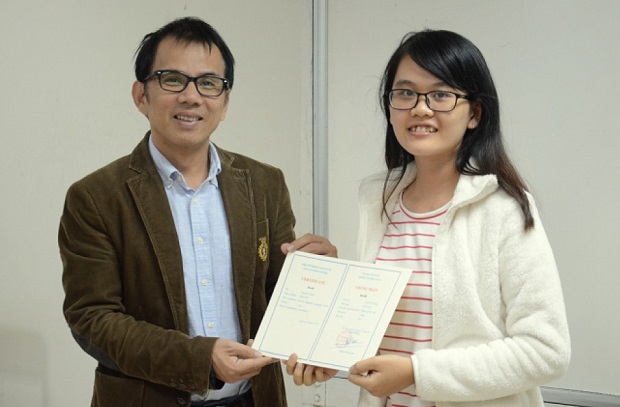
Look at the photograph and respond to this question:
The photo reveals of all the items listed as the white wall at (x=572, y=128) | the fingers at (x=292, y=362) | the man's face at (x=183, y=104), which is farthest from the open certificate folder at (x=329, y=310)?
the white wall at (x=572, y=128)

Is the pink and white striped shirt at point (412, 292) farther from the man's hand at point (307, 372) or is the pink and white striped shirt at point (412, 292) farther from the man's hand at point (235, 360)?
the man's hand at point (235, 360)

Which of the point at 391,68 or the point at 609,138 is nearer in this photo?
the point at 391,68

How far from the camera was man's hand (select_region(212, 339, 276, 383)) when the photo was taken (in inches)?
63.6

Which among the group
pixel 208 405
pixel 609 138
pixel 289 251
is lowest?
pixel 208 405

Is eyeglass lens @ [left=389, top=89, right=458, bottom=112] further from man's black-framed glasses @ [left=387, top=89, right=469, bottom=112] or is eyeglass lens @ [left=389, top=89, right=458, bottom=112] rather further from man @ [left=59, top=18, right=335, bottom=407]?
man @ [left=59, top=18, right=335, bottom=407]

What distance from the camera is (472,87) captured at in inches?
62.0

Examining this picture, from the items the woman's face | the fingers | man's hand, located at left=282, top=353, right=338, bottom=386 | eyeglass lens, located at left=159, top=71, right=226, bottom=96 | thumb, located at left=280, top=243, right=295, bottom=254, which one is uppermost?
eyeglass lens, located at left=159, top=71, right=226, bottom=96

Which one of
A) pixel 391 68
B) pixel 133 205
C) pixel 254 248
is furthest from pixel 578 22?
pixel 133 205

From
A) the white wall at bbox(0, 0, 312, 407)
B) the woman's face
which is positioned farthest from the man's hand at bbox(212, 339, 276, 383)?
the white wall at bbox(0, 0, 312, 407)

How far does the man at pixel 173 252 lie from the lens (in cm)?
169

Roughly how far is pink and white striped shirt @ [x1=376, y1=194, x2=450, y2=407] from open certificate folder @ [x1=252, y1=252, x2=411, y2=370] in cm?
4

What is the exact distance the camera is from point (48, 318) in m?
2.47

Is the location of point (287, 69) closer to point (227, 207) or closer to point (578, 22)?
point (578, 22)

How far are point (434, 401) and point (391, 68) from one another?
0.72 metres
